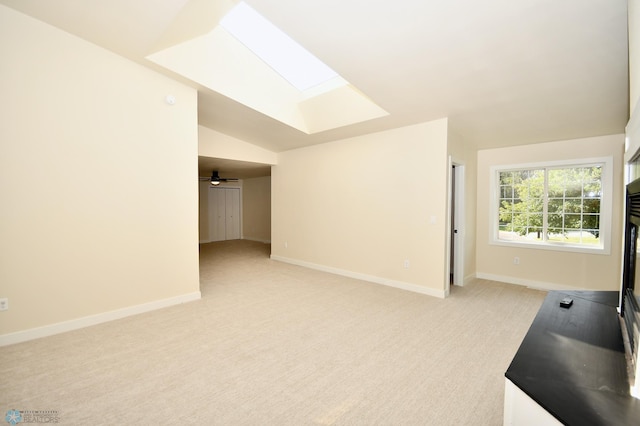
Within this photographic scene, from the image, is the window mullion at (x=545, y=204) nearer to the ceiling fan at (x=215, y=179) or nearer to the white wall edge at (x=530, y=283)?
the white wall edge at (x=530, y=283)

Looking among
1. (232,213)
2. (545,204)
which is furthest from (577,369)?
(232,213)

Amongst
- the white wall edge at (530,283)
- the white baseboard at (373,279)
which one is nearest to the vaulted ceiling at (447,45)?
the white wall edge at (530,283)

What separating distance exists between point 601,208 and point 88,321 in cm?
655

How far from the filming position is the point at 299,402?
1.80 metres

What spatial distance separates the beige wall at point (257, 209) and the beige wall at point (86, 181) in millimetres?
5461

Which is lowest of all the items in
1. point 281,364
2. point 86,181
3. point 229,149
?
point 281,364

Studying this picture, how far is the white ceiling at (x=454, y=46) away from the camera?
2039 mm

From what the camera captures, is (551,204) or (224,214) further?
(224,214)

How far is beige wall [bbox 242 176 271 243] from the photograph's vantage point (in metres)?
9.17

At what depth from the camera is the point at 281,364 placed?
2230mm

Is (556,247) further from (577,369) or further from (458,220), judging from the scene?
(577,369)

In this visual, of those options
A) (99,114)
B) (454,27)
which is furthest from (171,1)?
(454,27)

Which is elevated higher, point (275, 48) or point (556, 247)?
point (275, 48)

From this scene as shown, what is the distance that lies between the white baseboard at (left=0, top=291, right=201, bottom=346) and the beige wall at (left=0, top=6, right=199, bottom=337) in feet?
0.07
